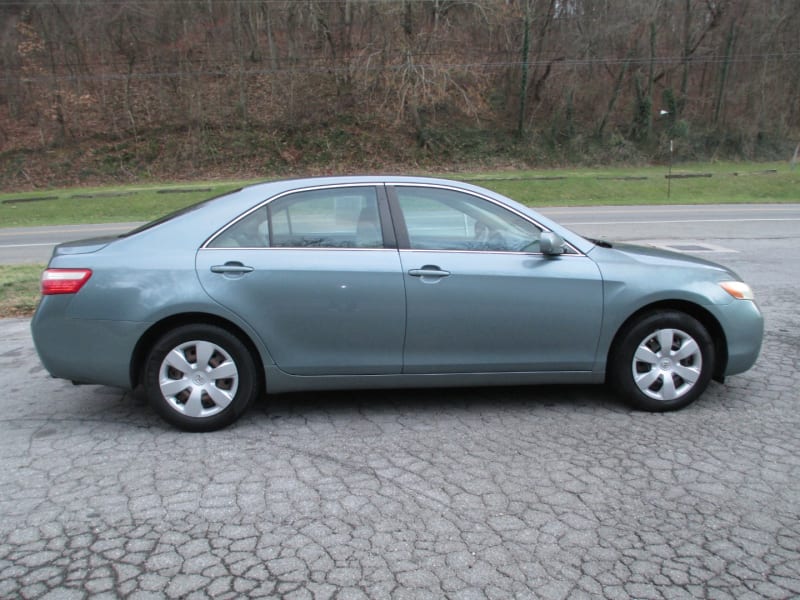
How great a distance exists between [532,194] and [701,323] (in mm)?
21196

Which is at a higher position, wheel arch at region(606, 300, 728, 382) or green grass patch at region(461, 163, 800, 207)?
wheel arch at region(606, 300, 728, 382)

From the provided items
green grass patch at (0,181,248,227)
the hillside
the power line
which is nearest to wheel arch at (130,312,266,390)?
green grass patch at (0,181,248,227)

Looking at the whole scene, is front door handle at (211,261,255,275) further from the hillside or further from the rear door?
the hillside

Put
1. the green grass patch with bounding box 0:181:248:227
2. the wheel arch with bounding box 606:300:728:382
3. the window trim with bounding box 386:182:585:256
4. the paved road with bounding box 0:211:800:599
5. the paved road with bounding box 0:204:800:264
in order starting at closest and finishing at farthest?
the paved road with bounding box 0:211:800:599
the window trim with bounding box 386:182:585:256
the wheel arch with bounding box 606:300:728:382
the paved road with bounding box 0:204:800:264
the green grass patch with bounding box 0:181:248:227

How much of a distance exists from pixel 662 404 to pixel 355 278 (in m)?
2.25

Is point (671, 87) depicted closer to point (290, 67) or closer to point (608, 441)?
point (290, 67)

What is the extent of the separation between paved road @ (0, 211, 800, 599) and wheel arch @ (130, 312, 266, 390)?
1.49 ft

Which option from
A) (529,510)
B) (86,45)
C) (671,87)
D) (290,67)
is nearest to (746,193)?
(671,87)

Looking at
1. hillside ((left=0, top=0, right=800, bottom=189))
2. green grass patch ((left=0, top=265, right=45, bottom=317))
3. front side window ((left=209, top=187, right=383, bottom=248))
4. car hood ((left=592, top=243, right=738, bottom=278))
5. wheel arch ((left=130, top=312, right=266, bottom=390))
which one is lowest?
green grass patch ((left=0, top=265, right=45, bottom=317))

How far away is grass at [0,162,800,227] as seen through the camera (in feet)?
75.6

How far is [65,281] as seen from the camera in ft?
14.9

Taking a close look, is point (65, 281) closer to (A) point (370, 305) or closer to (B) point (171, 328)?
(B) point (171, 328)

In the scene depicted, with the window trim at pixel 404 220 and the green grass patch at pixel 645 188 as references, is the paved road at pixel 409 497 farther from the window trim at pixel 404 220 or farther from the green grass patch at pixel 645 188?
the green grass patch at pixel 645 188

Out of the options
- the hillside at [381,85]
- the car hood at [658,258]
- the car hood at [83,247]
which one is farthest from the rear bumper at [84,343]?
the hillside at [381,85]
